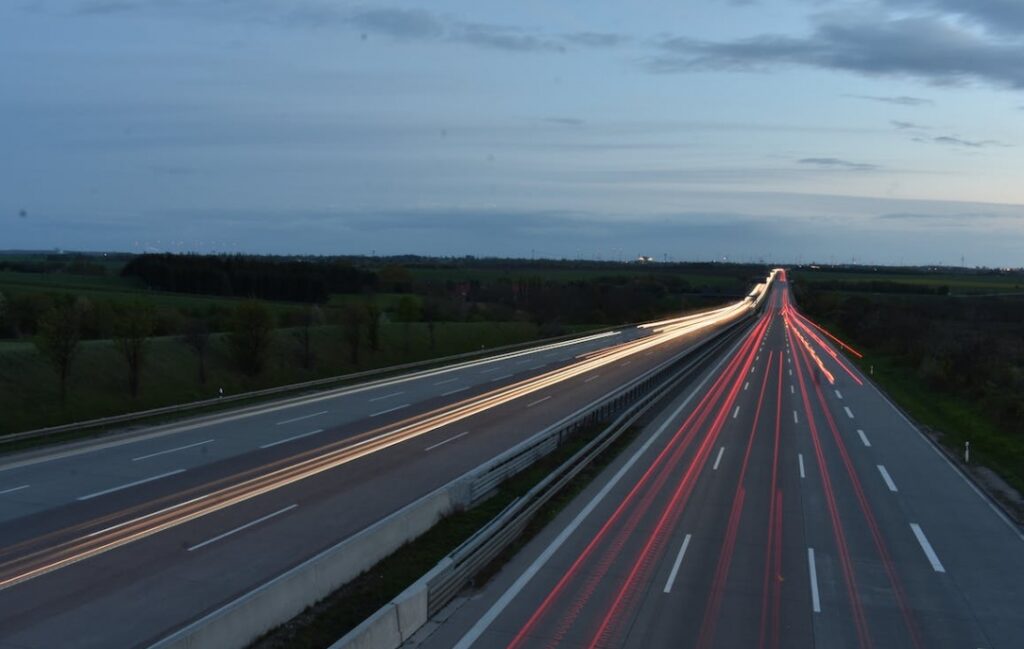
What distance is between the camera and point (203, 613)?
1125 cm

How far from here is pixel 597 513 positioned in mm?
17562

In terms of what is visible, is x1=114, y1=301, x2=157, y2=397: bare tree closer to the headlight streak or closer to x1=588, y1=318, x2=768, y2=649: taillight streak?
the headlight streak

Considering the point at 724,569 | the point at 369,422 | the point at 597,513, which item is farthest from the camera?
the point at 369,422

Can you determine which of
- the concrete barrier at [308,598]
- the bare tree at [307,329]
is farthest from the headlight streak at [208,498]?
the bare tree at [307,329]

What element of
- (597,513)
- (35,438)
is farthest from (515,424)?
(35,438)

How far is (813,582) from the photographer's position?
13.8m

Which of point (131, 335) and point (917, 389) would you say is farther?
point (917, 389)

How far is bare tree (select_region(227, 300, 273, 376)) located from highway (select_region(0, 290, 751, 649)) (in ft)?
36.4

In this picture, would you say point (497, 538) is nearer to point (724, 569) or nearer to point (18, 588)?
point (724, 569)

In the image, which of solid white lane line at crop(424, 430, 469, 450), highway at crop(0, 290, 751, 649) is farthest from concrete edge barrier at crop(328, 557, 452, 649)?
solid white lane line at crop(424, 430, 469, 450)

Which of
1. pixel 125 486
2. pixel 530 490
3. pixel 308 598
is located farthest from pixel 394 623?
A: pixel 125 486

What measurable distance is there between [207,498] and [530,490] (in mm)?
6134

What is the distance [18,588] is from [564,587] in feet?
24.1

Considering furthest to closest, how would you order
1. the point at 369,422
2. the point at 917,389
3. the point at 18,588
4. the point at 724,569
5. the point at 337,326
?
1. the point at 337,326
2. the point at 917,389
3. the point at 369,422
4. the point at 724,569
5. the point at 18,588
